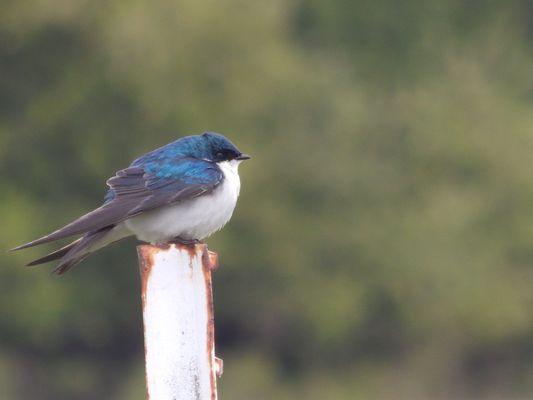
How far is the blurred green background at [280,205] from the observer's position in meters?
20.5

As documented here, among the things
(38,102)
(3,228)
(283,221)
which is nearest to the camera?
(3,228)

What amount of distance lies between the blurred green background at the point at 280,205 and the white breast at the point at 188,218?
1414cm

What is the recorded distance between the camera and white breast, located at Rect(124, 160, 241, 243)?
5.23 metres

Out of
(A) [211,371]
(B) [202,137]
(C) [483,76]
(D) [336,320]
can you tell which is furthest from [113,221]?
(C) [483,76]

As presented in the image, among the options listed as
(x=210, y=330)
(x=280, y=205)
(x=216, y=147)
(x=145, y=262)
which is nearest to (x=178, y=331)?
(x=210, y=330)

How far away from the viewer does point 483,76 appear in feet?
89.5

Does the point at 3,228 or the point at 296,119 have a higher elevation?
the point at 296,119

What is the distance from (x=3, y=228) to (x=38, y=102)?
211cm

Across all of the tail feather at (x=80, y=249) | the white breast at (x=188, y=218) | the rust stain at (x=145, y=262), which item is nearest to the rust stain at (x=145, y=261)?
Result: the rust stain at (x=145, y=262)

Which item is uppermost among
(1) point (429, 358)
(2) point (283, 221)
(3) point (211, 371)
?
(2) point (283, 221)

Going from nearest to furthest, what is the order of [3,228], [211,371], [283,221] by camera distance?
[211,371] → [3,228] → [283,221]

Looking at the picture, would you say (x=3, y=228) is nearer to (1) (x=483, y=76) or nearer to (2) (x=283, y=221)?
(2) (x=283, y=221)

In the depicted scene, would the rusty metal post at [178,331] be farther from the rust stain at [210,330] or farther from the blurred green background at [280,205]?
the blurred green background at [280,205]

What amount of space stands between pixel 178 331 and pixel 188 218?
179 cm
